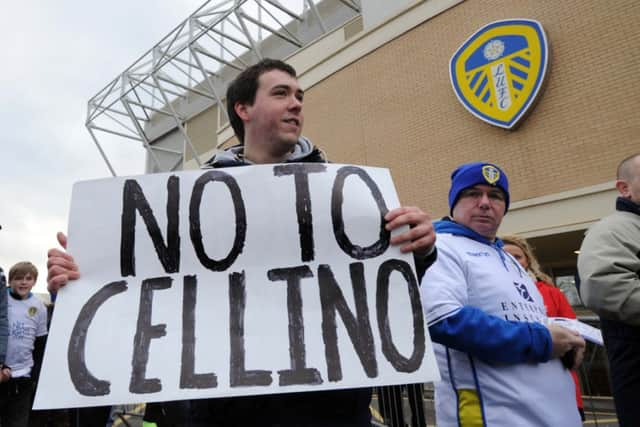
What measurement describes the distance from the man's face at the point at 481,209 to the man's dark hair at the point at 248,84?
3.21 ft

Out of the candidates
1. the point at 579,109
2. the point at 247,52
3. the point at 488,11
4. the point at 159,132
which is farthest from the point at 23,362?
the point at 159,132

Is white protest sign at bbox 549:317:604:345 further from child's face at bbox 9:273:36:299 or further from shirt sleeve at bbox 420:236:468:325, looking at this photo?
child's face at bbox 9:273:36:299

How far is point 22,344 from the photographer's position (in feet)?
13.0

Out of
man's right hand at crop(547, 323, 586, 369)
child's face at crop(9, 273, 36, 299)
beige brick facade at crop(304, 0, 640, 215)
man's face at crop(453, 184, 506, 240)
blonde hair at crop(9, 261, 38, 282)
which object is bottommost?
man's right hand at crop(547, 323, 586, 369)

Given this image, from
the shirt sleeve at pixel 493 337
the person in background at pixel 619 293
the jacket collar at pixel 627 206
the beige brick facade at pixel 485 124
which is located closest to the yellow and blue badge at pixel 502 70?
the beige brick facade at pixel 485 124

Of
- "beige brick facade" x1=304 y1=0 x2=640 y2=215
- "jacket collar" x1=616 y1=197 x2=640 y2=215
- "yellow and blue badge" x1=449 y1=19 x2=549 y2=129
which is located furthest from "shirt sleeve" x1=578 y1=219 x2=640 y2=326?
"yellow and blue badge" x1=449 y1=19 x2=549 y2=129

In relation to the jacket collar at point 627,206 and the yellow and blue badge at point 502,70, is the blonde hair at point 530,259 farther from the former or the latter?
the yellow and blue badge at point 502,70

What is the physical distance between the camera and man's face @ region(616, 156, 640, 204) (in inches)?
98.7

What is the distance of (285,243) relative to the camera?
4.47 feet

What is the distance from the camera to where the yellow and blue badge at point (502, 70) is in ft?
29.0

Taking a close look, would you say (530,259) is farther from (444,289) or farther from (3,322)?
(3,322)

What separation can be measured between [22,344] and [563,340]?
4.26m

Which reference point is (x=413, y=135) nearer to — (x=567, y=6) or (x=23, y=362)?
(x=567, y=6)

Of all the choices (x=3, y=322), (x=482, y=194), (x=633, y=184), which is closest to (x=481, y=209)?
(x=482, y=194)
